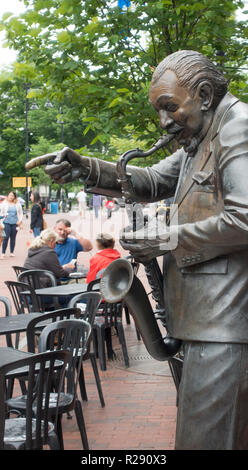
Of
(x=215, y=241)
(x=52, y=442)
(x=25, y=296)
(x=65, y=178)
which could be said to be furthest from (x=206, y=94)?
(x=25, y=296)

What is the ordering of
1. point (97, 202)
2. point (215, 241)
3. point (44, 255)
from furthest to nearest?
point (97, 202) < point (44, 255) < point (215, 241)

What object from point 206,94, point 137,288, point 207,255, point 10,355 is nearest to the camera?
point 207,255

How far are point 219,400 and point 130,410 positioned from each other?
333 cm

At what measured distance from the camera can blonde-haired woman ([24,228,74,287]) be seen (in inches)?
338

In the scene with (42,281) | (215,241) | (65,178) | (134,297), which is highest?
(65,178)

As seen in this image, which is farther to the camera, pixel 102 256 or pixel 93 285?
pixel 102 256

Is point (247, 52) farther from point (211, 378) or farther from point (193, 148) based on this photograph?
point (211, 378)

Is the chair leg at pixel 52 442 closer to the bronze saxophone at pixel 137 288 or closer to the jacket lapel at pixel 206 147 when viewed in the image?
the bronze saxophone at pixel 137 288

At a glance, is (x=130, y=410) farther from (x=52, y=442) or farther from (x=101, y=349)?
(x=52, y=442)

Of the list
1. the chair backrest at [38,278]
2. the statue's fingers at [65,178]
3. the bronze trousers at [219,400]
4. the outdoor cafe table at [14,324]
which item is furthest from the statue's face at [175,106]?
the chair backrest at [38,278]

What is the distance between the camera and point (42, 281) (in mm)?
8383

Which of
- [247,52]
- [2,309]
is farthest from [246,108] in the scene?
[2,309]

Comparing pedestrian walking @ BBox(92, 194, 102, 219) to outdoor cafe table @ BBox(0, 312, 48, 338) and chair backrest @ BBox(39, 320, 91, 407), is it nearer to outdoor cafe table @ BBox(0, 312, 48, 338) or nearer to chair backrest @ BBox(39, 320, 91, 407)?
outdoor cafe table @ BBox(0, 312, 48, 338)

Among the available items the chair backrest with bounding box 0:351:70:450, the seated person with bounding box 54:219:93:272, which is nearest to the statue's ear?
the chair backrest with bounding box 0:351:70:450
